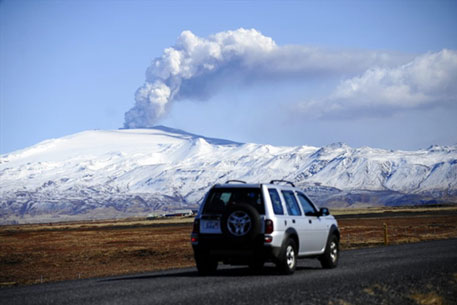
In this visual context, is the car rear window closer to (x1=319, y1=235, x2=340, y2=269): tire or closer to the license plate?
the license plate

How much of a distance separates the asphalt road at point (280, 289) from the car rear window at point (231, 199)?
1.67 m

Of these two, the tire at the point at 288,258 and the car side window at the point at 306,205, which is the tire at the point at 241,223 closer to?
the tire at the point at 288,258

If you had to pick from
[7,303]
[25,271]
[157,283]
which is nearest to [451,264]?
[157,283]

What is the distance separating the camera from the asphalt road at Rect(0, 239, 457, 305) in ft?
42.8

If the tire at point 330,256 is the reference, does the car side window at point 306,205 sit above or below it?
above

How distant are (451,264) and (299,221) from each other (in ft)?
15.8

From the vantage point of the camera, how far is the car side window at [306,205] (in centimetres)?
1908

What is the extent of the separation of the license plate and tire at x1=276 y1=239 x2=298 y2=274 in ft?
5.35

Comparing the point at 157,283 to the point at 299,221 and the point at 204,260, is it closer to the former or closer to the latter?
the point at 204,260

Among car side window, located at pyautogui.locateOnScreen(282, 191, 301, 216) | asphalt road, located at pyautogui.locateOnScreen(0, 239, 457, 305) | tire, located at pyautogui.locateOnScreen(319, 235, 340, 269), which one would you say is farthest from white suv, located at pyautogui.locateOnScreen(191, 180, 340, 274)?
tire, located at pyautogui.locateOnScreen(319, 235, 340, 269)

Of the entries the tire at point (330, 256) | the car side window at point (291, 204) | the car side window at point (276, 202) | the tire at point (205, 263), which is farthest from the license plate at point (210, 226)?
the tire at point (330, 256)

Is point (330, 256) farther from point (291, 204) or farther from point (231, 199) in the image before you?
point (231, 199)

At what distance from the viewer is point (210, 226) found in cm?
1741

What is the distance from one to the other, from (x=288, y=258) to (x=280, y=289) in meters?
3.29
